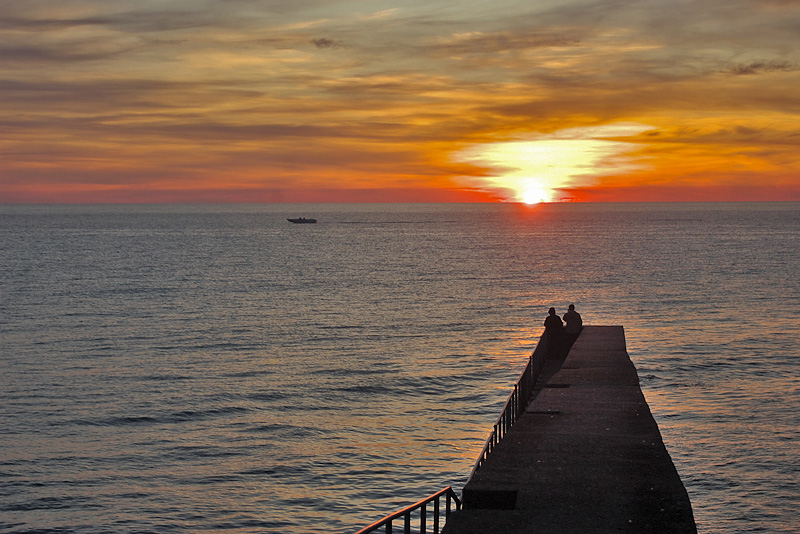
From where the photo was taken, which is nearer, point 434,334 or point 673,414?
point 673,414

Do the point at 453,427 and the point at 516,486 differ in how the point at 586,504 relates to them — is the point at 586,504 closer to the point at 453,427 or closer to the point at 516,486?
the point at 516,486

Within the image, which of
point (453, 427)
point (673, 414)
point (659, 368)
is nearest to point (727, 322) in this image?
point (659, 368)

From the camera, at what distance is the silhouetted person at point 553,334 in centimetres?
3011

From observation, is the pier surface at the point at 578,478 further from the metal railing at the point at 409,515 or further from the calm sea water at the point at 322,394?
the calm sea water at the point at 322,394

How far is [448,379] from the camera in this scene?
111 feet

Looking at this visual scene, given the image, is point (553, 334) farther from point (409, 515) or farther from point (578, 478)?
point (409, 515)

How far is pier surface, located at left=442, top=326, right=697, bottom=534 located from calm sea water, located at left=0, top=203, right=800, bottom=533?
382 centimetres

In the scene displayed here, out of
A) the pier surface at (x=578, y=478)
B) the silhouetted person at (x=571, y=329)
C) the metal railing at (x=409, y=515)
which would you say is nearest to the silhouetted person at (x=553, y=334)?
the silhouetted person at (x=571, y=329)

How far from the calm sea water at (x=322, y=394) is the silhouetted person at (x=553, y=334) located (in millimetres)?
2780

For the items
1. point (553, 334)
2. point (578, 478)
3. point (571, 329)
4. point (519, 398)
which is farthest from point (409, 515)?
point (571, 329)

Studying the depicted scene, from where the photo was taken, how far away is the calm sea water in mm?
20131

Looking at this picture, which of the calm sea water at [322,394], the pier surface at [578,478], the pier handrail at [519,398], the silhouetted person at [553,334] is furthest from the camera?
the silhouetted person at [553,334]

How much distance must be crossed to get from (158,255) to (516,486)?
118m

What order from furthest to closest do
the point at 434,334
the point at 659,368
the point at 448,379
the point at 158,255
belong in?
the point at 158,255 < the point at 434,334 < the point at 659,368 < the point at 448,379
